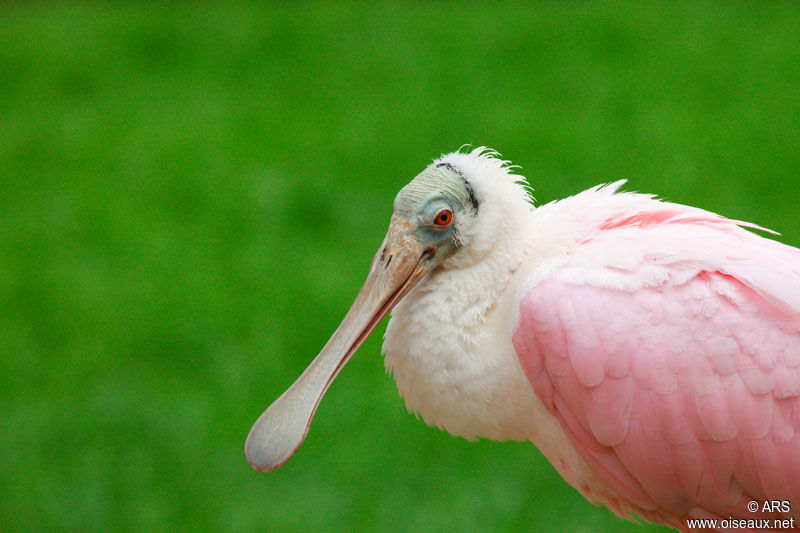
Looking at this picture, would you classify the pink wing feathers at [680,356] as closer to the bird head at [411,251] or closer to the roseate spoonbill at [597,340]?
the roseate spoonbill at [597,340]

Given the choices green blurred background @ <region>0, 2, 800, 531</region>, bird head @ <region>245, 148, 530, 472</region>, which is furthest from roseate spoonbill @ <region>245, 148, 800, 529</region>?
green blurred background @ <region>0, 2, 800, 531</region>

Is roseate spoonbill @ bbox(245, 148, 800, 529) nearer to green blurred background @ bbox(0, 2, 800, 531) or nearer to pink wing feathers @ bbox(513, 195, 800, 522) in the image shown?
pink wing feathers @ bbox(513, 195, 800, 522)

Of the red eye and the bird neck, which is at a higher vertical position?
the red eye

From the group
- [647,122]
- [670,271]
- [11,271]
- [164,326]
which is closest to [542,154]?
[647,122]

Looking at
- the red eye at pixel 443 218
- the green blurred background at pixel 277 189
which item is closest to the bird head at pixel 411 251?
the red eye at pixel 443 218

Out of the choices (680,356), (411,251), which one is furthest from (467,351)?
(680,356)

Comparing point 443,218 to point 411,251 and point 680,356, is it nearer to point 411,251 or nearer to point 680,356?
point 411,251

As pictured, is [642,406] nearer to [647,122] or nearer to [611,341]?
[611,341]

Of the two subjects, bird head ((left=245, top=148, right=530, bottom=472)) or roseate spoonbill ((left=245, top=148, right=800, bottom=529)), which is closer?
roseate spoonbill ((left=245, top=148, right=800, bottom=529))
